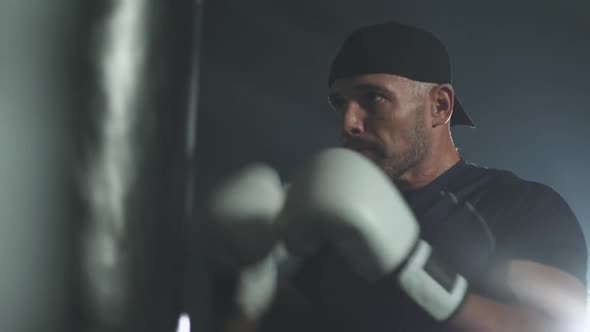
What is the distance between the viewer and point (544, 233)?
879 millimetres

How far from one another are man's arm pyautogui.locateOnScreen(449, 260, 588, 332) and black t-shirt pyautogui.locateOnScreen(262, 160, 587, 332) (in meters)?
0.02

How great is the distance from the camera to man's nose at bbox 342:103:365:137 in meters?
1.08

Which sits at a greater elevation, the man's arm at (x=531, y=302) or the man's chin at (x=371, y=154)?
the man's chin at (x=371, y=154)

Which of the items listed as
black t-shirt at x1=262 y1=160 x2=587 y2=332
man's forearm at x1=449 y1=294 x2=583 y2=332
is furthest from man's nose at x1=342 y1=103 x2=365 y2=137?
man's forearm at x1=449 y1=294 x2=583 y2=332

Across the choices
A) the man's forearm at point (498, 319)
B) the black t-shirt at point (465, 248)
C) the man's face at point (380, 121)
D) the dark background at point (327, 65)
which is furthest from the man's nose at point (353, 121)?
the dark background at point (327, 65)

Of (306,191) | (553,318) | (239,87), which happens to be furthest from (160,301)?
(239,87)

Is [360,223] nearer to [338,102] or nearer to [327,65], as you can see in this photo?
[338,102]

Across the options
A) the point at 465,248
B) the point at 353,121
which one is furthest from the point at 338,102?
the point at 465,248

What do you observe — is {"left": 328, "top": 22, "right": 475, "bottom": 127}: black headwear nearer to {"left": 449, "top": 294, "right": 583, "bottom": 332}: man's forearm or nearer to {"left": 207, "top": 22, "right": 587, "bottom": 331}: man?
{"left": 207, "top": 22, "right": 587, "bottom": 331}: man

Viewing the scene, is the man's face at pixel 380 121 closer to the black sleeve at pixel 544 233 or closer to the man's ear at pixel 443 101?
the man's ear at pixel 443 101

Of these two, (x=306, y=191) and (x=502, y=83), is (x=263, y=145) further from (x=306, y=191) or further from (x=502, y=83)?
(x=306, y=191)

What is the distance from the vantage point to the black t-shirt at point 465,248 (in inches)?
34.8

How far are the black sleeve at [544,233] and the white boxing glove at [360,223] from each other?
0.73ft

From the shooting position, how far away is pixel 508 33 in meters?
2.31
